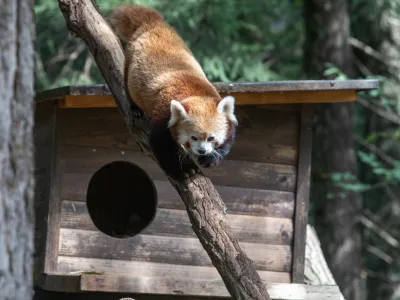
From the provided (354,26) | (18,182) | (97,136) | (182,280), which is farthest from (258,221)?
(354,26)

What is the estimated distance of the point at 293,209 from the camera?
6324 mm

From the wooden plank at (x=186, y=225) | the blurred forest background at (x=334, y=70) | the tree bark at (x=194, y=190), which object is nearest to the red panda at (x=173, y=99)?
the tree bark at (x=194, y=190)

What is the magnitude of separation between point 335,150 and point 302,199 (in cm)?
338

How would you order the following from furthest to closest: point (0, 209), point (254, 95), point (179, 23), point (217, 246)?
1. point (179, 23)
2. point (254, 95)
3. point (217, 246)
4. point (0, 209)

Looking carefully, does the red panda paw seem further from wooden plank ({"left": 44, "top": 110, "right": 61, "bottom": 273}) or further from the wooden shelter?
wooden plank ({"left": 44, "top": 110, "right": 61, "bottom": 273})

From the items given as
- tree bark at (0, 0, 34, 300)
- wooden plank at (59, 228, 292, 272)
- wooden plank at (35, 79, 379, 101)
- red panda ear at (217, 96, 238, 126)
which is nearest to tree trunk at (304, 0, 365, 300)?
wooden plank at (59, 228, 292, 272)

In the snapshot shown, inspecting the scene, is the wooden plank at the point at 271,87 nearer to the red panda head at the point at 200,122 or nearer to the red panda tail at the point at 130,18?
the red panda tail at the point at 130,18

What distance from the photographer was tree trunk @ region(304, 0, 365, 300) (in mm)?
9406

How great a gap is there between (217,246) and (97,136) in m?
2.29

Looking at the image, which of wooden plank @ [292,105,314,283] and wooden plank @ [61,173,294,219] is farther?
wooden plank @ [292,105,314,283]

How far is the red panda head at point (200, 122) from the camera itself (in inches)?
183

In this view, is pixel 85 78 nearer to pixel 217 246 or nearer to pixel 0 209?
pixel 217 246

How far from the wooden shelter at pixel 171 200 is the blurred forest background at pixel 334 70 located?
7.80 ft

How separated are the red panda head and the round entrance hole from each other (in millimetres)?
3048
